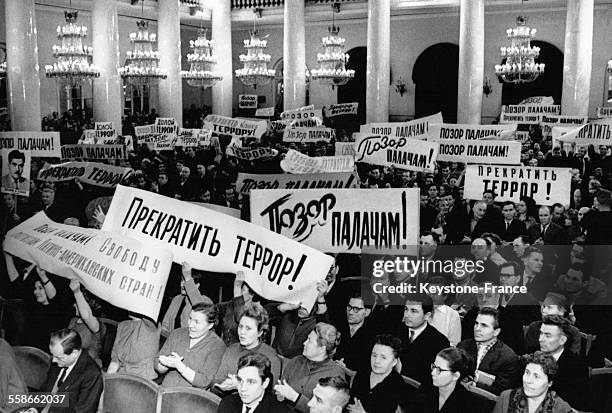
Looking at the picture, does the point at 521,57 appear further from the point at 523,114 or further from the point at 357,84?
the point at 357,84

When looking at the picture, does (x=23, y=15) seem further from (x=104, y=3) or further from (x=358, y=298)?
(x=358, y=298)

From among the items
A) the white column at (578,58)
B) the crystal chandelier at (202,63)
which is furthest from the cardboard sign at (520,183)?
the crystal chandelier at (202,63)

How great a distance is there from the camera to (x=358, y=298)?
616 centimetres

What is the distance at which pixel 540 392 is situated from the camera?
4.66 meters

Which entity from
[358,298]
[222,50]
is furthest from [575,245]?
[222,50]

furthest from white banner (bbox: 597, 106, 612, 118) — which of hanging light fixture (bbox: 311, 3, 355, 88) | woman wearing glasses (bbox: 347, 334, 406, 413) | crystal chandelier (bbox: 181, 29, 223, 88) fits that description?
woman wearing glasses (bbox: 347, 334, 406, 413)

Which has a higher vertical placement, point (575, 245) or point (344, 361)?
point (575, 245)

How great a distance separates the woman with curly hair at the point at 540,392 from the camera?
4.63 meters

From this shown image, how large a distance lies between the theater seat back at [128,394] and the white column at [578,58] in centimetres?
2070

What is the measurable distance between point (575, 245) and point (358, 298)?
8.14ft

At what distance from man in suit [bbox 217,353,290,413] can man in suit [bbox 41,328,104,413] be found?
952mm

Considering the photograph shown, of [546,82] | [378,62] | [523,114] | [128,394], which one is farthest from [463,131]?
[546,82]

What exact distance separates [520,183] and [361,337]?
531cm

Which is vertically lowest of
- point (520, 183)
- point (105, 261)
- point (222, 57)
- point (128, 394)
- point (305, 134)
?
point (128, 394)
